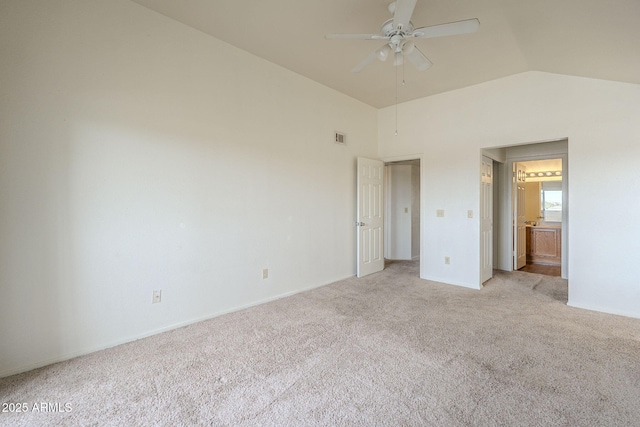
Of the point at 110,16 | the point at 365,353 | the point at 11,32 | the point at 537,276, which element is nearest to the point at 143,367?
the point at 365,353

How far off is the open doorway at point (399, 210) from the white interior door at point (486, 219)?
6.62ft

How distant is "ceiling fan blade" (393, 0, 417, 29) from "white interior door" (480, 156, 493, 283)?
10.1 feet

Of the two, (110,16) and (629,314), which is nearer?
(110,16)

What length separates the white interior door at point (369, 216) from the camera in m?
4.83

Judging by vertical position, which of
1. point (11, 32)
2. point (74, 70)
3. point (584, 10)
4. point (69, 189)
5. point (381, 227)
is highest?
point (584, 10)

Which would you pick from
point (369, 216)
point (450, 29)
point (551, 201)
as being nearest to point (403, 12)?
point (450, 29)

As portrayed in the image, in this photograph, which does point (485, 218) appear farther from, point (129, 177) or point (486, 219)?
point (129, 177)

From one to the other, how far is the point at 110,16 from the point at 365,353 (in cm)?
356

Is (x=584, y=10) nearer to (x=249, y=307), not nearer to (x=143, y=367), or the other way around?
(x=249, y=307)

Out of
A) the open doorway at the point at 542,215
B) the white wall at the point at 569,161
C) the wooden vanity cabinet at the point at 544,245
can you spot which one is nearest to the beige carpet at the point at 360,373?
the white wall at the point at 569,161

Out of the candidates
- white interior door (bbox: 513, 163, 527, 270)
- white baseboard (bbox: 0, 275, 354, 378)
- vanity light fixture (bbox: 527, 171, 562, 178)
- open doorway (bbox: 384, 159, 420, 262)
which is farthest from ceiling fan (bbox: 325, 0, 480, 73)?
vanity light fixture (bbox: 527, 171, 562, 178)

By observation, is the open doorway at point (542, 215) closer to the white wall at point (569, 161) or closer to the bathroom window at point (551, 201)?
the bathroom window at point (551, 201)

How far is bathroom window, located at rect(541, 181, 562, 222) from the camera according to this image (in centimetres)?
664

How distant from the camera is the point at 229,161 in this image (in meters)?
3.27
